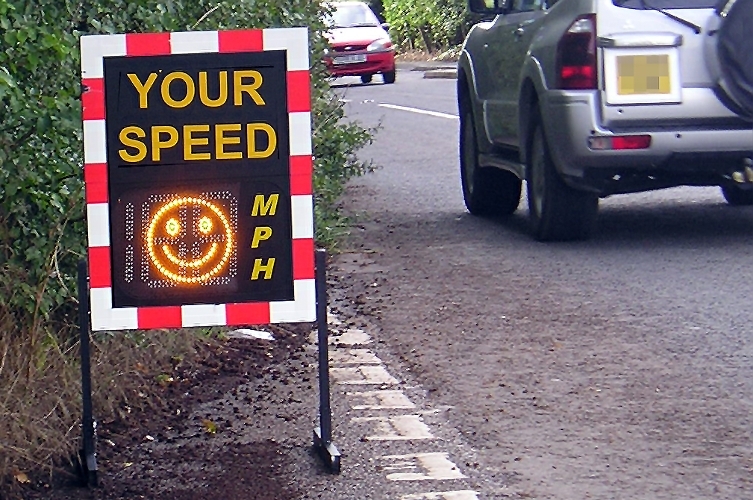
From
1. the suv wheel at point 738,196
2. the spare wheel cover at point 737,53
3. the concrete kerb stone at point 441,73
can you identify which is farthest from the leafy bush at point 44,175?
the concrete kerb stone at point 441,73

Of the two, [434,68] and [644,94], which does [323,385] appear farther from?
[434,68]

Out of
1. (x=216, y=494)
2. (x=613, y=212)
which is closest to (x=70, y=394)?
(x=216, y=494)

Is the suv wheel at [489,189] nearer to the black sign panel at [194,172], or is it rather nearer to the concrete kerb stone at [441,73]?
the black sign panel at [194,172]

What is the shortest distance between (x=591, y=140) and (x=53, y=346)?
3.90 m

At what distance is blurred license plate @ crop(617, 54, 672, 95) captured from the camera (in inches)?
339

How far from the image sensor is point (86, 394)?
496cm

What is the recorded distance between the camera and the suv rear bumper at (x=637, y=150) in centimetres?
869

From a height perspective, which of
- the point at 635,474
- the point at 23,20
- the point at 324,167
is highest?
the point at 23,20

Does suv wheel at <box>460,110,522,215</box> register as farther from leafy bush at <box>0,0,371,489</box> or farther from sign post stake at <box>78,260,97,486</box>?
sign post stake at <box>78,260,97,486</box>

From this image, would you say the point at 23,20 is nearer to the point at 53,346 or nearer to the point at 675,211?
the point at 53,346

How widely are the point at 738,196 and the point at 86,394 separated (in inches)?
267

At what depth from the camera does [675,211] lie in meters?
10.9

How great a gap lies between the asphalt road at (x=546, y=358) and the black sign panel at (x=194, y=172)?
2.50 feet

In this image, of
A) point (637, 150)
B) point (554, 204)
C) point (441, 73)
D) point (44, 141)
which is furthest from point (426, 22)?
point (44, 141)
